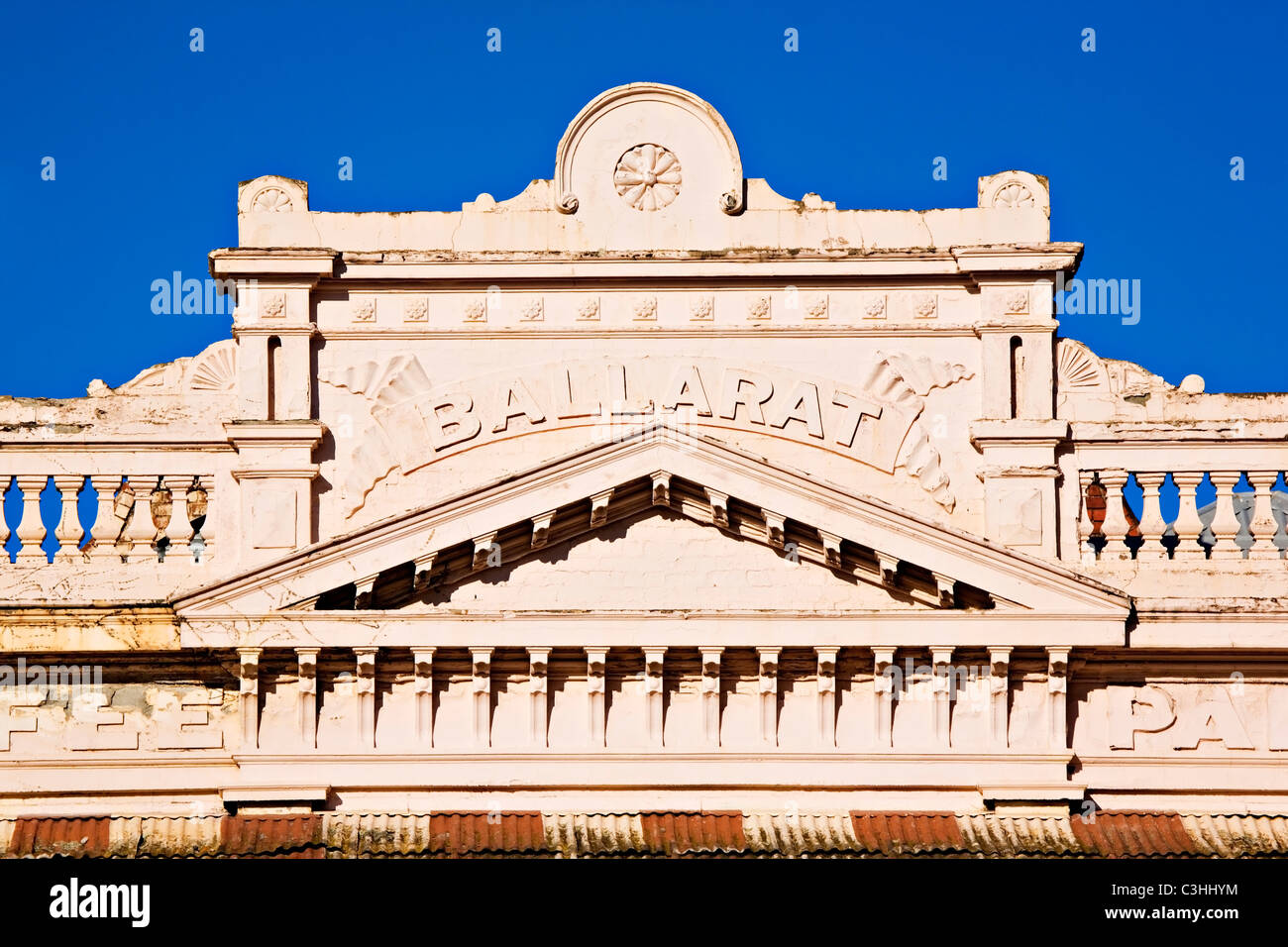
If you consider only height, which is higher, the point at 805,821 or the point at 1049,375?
the point at 1049,375

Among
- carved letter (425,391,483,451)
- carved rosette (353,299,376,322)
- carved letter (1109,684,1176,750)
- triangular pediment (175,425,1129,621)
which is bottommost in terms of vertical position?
carved letter (1109,684,1176,750)

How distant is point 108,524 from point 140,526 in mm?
292

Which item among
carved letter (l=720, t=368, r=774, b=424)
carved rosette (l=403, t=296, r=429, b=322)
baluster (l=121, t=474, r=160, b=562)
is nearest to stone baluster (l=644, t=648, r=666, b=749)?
carved letter (l=720, t=368, r=774, b=424)

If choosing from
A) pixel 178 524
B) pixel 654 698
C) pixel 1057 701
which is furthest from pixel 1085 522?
pixel 178 524

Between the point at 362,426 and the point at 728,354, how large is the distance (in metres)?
3.50

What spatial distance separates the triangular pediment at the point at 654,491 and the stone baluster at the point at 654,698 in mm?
1397

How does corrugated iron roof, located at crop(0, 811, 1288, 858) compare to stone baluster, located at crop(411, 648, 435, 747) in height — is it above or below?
below

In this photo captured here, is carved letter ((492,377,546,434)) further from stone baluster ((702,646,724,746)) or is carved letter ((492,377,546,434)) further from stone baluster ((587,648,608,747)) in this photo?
stone baluster ((702,646,724,746))

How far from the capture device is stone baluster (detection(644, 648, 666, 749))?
2300 cm

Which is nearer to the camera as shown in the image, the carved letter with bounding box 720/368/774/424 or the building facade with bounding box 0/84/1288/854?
the building facade with bounding box 0/84/1288/854
